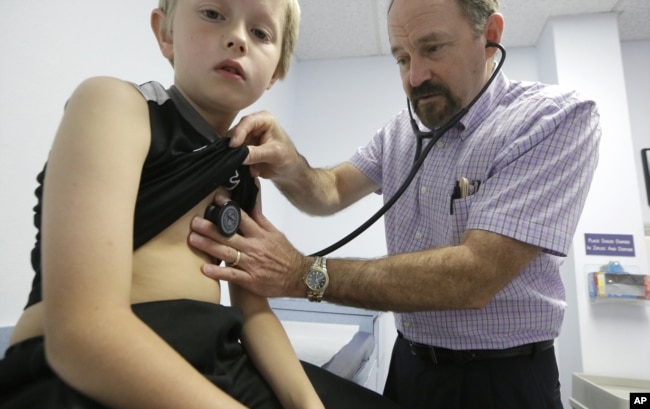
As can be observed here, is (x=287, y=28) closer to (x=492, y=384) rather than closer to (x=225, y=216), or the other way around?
(x=225, y=216)

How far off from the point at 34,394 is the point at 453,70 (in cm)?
108

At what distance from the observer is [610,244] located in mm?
2117

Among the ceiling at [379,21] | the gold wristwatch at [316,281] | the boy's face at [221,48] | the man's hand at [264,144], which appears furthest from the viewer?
the ceiling at [379,21]

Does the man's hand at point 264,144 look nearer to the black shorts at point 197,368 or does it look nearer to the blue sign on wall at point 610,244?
the black shorts at point 197,368

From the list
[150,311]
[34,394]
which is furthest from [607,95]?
[34,394]

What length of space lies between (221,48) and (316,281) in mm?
514

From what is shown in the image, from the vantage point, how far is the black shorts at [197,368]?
1.40ft

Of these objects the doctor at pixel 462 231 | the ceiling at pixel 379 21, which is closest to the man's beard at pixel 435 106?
the doctor at pixel 462 231

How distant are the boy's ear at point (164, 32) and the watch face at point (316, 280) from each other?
53cm

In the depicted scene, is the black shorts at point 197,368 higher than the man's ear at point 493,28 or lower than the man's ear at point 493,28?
lower

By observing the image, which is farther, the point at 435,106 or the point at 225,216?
the point at 435,106

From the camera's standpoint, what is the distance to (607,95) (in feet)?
7.52

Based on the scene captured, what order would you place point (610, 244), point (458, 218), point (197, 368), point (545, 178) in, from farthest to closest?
1. point (610, 244)
2. point (458, 218)
3. point (545, 178)
4. point (197, 368)

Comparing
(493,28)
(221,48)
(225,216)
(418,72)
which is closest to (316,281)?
(225,216)
